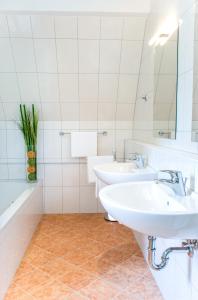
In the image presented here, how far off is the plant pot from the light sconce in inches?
70.0

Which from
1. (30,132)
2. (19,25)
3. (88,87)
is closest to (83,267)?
(30,132)

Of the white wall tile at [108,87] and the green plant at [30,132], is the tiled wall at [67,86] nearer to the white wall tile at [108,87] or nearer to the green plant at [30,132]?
the white wall tile at [108,87]

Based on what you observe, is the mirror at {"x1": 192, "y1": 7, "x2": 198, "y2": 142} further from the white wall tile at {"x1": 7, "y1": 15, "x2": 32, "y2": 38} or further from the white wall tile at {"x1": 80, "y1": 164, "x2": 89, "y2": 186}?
the white wall tile at {"x1": 80, "y1": 164, "x2": 89, "y2": 186}

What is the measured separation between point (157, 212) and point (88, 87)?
2189mm

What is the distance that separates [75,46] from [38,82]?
1.93ft

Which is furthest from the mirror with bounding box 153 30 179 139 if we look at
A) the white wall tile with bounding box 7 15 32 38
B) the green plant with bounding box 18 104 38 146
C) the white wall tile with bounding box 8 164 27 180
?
the white wall tile with bounding box 8 164 27 180

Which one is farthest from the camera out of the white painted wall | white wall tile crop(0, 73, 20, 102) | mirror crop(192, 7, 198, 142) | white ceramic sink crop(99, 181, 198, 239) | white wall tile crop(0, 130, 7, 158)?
white wall tile crop(0, 130, 7, 158)

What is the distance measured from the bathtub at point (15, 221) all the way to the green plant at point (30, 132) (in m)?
0.21

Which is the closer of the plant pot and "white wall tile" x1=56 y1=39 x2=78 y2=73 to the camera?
"white wall tile" x1=56 y1=39 x2=78 y2=73

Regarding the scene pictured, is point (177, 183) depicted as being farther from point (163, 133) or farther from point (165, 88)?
point (165, 88)

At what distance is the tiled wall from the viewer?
7.98ft

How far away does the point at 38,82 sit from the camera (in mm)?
2773

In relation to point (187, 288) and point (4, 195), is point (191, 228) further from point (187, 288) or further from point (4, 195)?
point (4, 195)

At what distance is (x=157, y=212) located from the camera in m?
0.87
